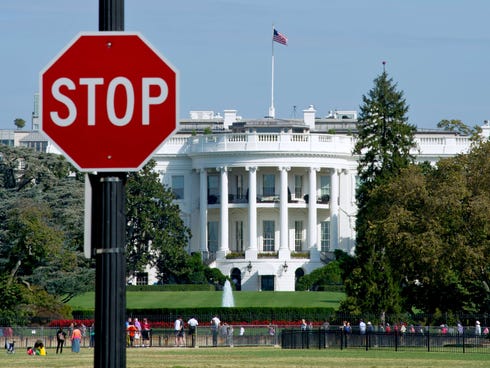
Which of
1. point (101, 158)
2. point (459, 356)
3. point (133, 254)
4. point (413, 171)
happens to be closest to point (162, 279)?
point (133, 254)

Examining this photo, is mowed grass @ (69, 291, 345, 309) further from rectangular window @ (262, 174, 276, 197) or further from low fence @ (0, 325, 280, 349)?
rectangular window @ (262, 174, 276, 197)

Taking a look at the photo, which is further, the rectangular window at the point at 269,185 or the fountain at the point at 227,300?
the rectangular window at the point at 269,185

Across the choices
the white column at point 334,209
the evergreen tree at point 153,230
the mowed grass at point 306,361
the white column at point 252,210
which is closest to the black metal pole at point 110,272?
the mowed grass at point 306,361

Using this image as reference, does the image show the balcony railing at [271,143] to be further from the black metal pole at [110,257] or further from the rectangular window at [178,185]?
the black metal pole at [110,257]

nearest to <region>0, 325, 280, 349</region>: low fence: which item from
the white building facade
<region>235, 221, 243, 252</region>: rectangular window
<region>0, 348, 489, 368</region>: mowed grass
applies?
<region>0, 348, 489, 368</region>: mowed grass

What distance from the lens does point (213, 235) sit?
12488 centimetres

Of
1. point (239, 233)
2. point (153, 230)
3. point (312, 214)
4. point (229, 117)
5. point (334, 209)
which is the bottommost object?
point (153, 230)

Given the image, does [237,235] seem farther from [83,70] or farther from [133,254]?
[83,70]

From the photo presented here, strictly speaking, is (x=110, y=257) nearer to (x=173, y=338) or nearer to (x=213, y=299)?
(x=173, y=338)

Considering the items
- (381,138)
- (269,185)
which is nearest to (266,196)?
(269,185)

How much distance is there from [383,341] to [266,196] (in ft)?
229

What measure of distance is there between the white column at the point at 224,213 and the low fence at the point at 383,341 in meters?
64.3

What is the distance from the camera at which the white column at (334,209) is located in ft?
401

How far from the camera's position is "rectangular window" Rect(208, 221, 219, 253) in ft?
407
